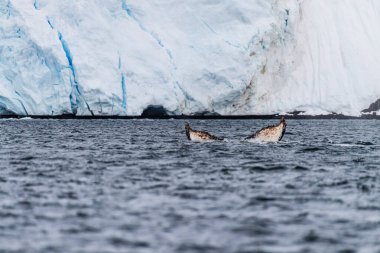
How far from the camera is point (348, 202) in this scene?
1151 cm

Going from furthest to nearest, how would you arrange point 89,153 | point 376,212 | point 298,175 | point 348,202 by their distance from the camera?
point 89,153
point 298,175
point 348,202
point 376,212

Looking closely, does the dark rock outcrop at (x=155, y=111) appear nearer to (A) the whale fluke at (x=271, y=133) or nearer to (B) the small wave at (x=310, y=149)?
(A) the whale fluke at (x=271, y=133)

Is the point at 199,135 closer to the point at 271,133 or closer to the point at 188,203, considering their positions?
the point at 271,133

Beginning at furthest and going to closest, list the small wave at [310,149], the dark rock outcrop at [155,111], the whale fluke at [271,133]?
the dark rock outcrop at [155,111], the whale fluke at [271,133], the small wave at [310,149]

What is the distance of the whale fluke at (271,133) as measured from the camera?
27.2 meters

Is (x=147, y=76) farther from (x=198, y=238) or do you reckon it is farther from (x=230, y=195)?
(x=198, y=238)

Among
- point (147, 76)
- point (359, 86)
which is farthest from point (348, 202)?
point (359, 86)

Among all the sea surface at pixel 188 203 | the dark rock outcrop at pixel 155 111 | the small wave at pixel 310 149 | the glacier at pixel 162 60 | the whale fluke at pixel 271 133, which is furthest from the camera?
the dark rock outcrop at pixel 155 111

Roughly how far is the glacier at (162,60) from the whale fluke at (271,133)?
19.1 meters

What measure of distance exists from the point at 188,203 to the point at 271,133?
16888 mm

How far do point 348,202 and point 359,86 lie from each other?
46.5 metres

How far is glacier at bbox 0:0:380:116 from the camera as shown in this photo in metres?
45.4

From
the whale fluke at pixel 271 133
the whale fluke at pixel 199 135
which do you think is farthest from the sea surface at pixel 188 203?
the whale fluke at pixel 271 133

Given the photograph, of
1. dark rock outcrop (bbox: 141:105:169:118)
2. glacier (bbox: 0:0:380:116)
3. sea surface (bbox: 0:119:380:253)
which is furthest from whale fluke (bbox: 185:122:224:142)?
dark rock outcrop (bbox: 141:105:169:118)
